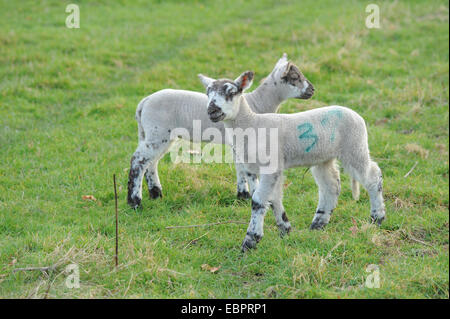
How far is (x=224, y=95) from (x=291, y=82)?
6.09 ft

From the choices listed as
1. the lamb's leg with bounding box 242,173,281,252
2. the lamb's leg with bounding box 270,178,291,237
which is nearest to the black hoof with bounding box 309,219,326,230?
the lamb's leg with bounding box 270,178,291,237

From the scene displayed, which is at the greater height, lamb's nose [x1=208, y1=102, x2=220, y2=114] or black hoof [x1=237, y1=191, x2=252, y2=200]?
lamb's nose [x1=208, y1=102, x2=220, y2=114]

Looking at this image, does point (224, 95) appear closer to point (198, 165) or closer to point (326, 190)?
point (326, 190)

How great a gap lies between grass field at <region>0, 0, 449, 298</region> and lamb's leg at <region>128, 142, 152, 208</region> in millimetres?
199

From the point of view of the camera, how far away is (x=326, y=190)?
711 cm

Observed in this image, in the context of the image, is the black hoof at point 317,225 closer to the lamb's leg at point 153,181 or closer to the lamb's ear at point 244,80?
the lamb's ear at point 244,80

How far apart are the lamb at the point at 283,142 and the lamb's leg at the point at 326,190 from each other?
0.25m

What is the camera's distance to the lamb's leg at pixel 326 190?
7.07 m

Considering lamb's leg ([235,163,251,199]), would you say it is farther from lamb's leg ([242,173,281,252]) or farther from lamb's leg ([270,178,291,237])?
lamb's leg ([242,173,281,252])

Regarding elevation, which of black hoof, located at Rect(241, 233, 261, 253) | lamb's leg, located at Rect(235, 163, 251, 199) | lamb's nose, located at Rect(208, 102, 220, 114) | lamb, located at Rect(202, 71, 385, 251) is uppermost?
lamb's nose, located at Rect(208, 102, 220, 114)

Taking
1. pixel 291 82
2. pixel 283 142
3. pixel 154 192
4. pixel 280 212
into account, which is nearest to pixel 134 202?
pixel 154 192

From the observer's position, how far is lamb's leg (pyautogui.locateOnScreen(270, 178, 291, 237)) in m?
6.68
